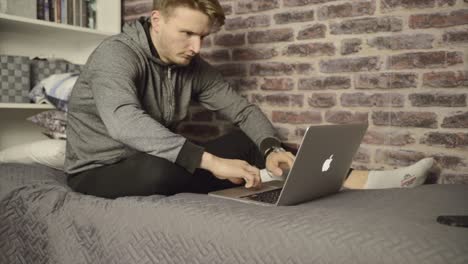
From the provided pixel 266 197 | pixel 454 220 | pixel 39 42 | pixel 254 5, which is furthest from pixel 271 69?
pixel 454 220

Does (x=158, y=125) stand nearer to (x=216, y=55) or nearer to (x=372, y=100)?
(x=372, y=100)

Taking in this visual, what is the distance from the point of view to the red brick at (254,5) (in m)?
2.17

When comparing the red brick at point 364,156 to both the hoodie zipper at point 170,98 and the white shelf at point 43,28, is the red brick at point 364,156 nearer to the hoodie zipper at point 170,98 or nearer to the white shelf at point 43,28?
the hoodie zipper at point 170,98

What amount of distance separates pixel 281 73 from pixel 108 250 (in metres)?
1.22

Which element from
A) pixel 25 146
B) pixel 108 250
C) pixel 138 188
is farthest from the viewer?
pixel 25 146

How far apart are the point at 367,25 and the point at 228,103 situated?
2.14 ft

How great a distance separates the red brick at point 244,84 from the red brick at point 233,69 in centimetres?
3

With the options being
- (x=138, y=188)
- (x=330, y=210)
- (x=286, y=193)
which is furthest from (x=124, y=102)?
(x=330, y=210)

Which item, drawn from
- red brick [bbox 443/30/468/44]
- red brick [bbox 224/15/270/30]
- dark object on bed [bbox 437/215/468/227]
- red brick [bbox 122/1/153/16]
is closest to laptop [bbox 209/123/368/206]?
dark object on bed [bbox 437/215/468/227]

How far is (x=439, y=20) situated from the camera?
1749 millimetres

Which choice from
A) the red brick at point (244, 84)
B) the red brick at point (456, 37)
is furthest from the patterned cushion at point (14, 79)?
the red brick at point (456, 37)

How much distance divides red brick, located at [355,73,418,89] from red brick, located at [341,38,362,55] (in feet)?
0.36

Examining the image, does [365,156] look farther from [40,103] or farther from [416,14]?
[40,103]

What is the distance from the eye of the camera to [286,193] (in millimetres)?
1175
